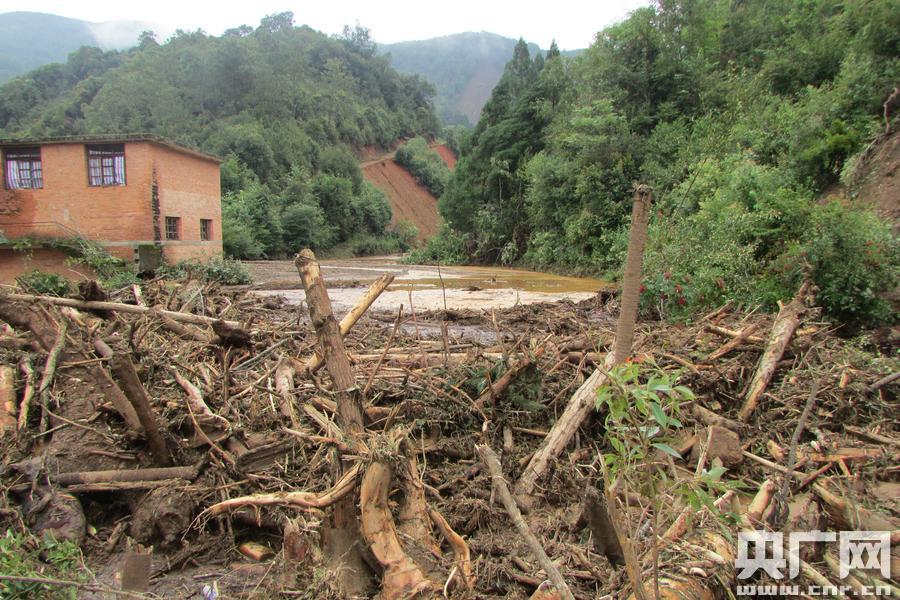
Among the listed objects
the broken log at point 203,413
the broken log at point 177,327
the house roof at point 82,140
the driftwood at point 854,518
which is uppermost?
the house roof at point 82,140

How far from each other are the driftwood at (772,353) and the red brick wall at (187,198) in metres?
20.6

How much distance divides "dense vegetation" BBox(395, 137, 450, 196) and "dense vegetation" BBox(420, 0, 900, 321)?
4002 cm

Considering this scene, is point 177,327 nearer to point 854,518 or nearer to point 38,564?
point 38,564

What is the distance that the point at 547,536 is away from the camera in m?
2.70

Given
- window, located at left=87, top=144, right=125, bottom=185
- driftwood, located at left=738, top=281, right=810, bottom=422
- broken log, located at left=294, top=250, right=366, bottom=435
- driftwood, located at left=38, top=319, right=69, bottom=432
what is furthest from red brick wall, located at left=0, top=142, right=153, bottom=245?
driftwood, located at left=738, top=281, right=810, bottom=422

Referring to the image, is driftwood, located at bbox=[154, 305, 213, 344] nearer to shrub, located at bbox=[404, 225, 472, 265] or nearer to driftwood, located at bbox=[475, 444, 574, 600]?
driftwood, located at bbox=[475, 444, 574, 600]

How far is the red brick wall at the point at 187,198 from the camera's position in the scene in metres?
19.8

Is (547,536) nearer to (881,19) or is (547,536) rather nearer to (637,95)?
(881,19)

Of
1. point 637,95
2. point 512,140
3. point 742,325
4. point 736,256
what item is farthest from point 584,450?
point 512,140

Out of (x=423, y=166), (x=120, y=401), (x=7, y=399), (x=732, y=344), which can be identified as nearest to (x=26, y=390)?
(x=7, y=399)

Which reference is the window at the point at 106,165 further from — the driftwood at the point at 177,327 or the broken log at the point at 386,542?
the broken log at the point at 386,542

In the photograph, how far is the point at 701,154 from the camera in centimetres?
1734

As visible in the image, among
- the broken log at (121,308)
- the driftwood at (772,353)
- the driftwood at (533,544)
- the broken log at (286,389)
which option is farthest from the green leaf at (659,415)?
the broken log at (121,308)

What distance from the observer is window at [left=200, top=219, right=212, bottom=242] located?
74.4ft
